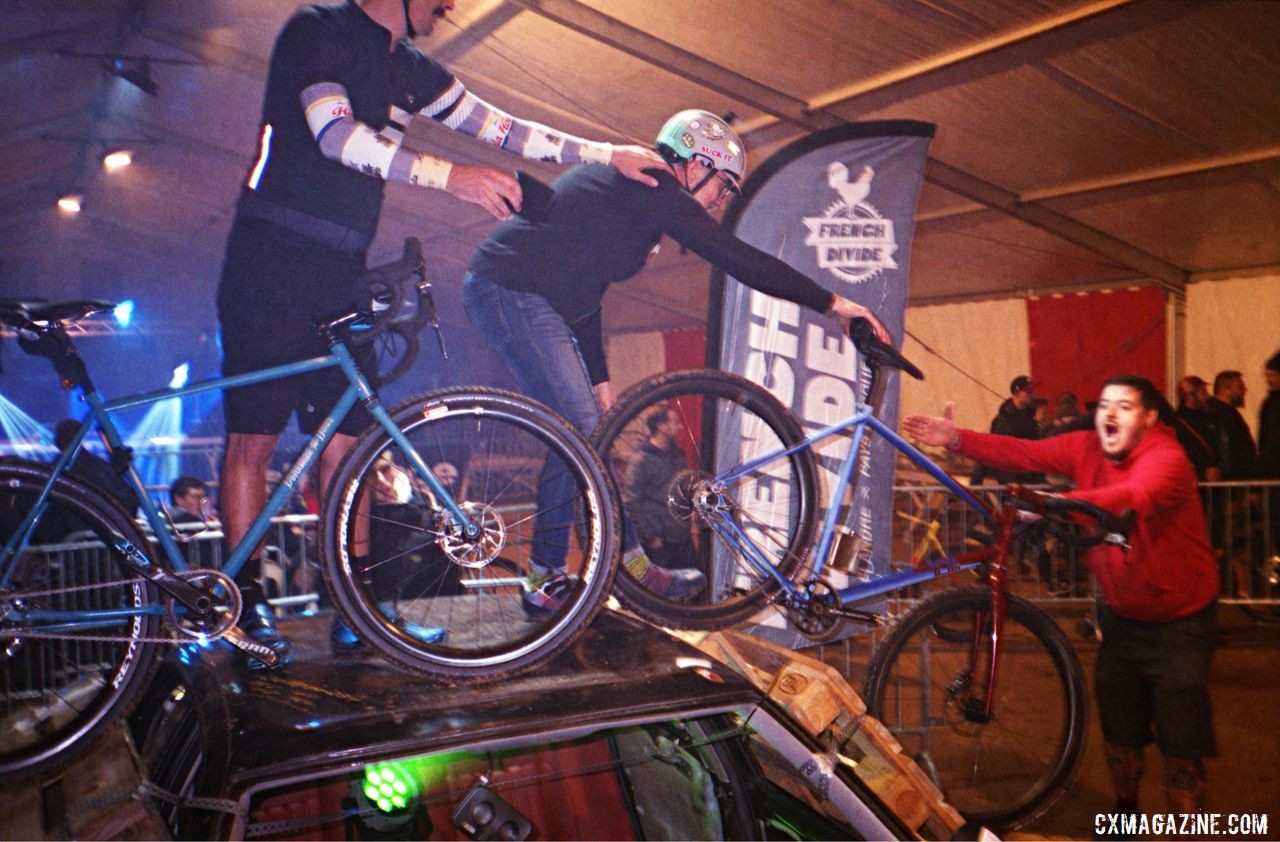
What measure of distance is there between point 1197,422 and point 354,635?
323 cm

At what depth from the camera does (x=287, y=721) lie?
1714 mm

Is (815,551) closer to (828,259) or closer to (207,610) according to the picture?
(828,259)

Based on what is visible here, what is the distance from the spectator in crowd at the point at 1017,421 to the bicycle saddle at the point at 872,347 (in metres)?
0.66

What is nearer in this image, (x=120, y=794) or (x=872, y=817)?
(x=120, y=794)

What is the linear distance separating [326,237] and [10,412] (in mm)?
1022

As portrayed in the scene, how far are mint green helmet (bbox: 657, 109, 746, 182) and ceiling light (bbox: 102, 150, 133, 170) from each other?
1681 mm

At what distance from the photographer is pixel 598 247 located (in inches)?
120

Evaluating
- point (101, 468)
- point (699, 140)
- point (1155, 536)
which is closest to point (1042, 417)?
point (1155, 536)

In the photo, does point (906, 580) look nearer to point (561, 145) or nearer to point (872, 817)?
point (872, 817)

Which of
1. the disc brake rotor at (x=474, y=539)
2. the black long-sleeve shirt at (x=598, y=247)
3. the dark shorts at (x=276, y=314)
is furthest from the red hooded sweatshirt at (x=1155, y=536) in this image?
the dark shorts at (x=276, y=314)

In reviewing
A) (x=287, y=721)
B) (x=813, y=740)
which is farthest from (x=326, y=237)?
(x=813, y=740)

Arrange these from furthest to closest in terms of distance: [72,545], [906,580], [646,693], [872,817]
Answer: [906,580] < [72,545] < [872,817] < [646,693]

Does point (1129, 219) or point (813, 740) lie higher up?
point (1129, 219)

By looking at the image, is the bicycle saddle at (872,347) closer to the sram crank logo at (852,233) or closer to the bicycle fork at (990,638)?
the sram crank logo at (852,233)
